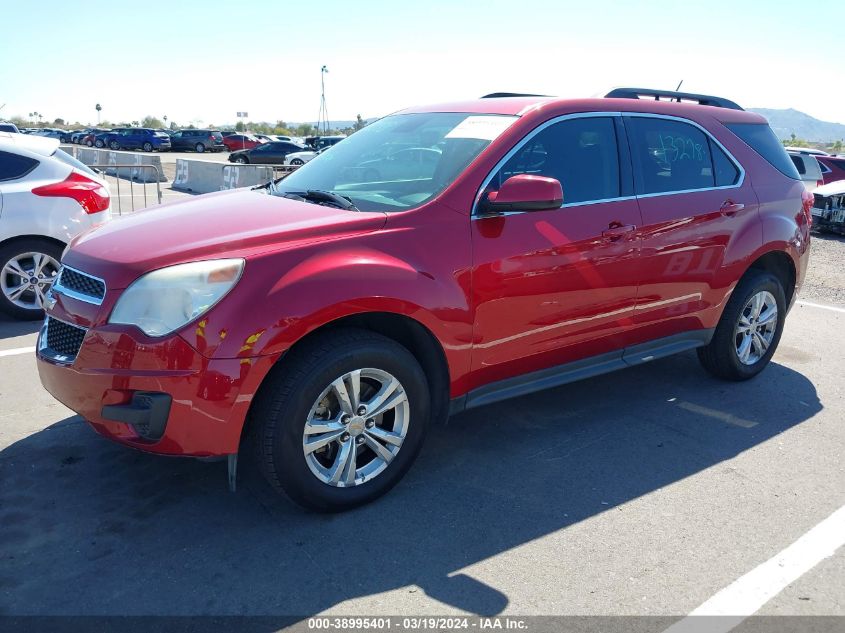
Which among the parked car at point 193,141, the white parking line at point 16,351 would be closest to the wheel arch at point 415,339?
the white parking line at point 16,351

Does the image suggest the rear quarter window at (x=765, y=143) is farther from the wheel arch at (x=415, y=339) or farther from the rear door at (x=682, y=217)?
the wheel arch at (x=415, y=339)

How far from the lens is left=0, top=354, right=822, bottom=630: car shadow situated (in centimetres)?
283

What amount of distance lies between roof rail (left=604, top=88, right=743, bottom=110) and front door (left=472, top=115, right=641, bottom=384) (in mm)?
491

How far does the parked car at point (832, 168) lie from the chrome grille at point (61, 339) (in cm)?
1585

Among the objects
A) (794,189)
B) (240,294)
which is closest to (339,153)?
(240,294)

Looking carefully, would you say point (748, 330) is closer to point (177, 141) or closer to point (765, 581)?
point (765, 581)

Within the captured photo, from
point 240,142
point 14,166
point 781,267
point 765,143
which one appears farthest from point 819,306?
point 240,142

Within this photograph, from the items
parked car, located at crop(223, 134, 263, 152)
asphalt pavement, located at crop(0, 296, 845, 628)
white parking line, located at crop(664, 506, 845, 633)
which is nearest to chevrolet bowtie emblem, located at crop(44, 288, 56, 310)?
asphalt pavement, located at crop(0, 296, 845, 628)

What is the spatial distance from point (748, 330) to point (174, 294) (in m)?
4.11

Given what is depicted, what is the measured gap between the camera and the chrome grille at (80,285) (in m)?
3.12

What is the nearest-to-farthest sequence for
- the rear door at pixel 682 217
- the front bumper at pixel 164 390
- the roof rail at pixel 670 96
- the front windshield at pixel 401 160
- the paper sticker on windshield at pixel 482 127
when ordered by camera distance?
the front bumper at pixel 164 390, the front windshield at pixel 401 160, the paper sticker on windshield at pixel 482 127, the rear door at pixel 682 217, the roof rail at pixel 670 96

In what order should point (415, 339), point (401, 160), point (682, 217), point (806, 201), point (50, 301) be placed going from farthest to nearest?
point (806, 201) → point (682, 217) → point (401, 160) → point (415, 339) → point (50, 301)

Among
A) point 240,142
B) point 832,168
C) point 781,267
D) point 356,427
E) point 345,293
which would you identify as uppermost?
point 240,142

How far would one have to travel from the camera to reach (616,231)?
4129 millimetres
